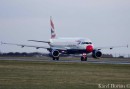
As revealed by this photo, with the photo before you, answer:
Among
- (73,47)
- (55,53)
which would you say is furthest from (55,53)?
(73,47)

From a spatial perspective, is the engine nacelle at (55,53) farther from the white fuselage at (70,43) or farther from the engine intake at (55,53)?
the white fuselage at (70,43)

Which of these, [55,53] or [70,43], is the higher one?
[70,43]

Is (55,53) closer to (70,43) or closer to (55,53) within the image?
(55,53)

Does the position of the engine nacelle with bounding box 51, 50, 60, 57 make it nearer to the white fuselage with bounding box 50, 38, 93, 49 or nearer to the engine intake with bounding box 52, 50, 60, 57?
the engine intake with bounding box 52, 50, 60, 57

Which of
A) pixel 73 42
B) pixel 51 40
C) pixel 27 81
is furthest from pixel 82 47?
pixel 27 81

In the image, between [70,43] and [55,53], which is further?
[70,43]

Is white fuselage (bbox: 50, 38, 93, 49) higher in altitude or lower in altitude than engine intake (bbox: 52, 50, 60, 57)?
higher

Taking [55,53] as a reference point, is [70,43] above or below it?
above

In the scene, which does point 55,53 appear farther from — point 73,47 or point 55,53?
point 73,47

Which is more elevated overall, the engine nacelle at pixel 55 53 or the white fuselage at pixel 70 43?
the white fuselage at pixel 70 43

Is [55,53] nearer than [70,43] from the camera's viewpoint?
Yes

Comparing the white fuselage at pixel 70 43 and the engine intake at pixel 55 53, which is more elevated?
the white fuselage at pixel 70 43

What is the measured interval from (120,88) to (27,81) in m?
6.60

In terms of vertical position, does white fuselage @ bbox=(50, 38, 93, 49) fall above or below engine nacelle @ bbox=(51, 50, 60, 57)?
above
